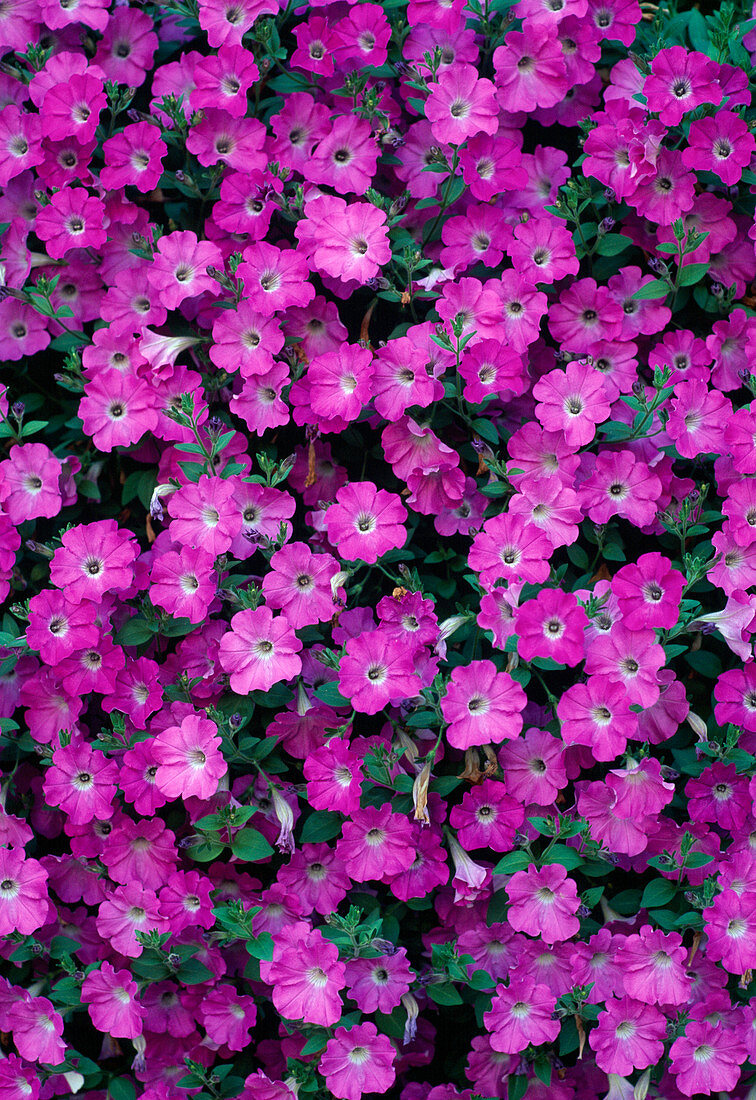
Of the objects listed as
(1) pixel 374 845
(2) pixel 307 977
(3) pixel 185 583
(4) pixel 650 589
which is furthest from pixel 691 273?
(2) pixel 307 977

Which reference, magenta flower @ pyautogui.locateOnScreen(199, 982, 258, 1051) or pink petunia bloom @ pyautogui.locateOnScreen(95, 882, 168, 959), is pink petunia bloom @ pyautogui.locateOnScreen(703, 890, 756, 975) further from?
pink petunia bloom @ pyautogui.locateOnScreen(95, 882, 168, 959)

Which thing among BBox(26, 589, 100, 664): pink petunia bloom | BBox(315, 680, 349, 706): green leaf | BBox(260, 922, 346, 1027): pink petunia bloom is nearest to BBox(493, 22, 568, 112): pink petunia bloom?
BBox(315, 680, 349, 706): green leaf

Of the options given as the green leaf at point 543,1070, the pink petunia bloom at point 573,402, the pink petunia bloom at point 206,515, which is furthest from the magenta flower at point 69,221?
the green leaf at point 543,1070

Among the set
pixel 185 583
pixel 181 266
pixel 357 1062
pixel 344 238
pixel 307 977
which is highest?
pixel 344 238

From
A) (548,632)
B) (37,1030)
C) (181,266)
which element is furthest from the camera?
(181,266)

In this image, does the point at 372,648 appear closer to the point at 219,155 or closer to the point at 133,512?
the point at 133,512

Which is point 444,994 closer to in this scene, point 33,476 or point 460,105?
point 33,476
